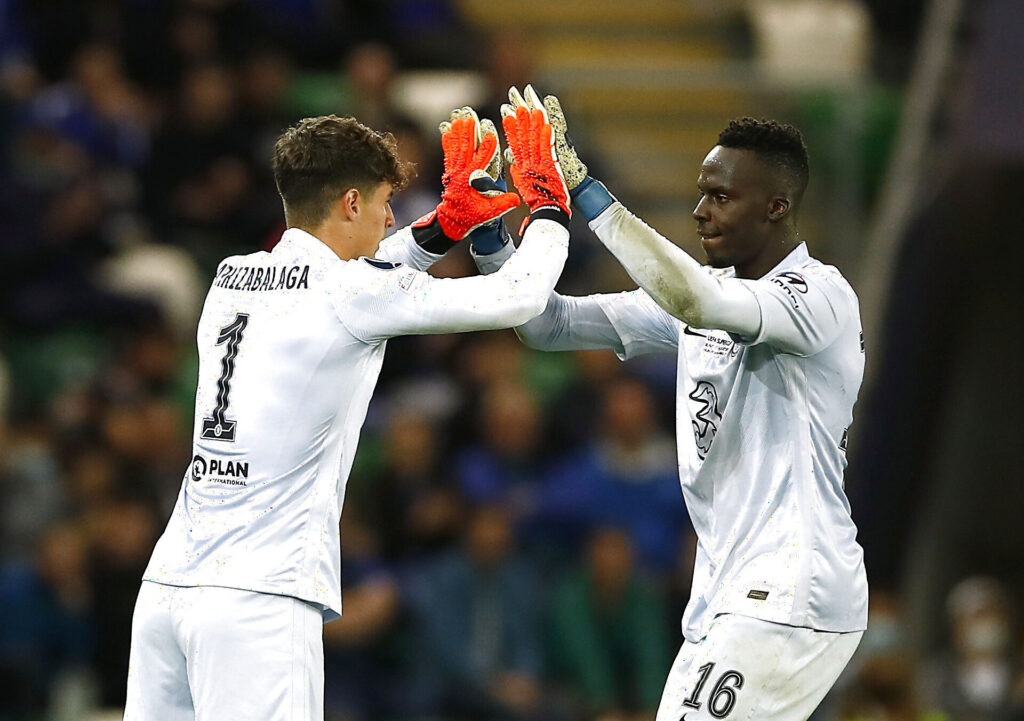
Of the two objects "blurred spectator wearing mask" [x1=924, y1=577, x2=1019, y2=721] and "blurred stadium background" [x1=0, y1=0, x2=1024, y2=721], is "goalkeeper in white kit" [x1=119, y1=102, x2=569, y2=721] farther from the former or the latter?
"blurred spectator wearing mask" [x1=924, y1=577, x2=1019, y2=721]

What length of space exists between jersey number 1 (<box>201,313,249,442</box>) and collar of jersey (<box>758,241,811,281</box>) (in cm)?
161

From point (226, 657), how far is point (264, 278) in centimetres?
113

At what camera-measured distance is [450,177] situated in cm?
559

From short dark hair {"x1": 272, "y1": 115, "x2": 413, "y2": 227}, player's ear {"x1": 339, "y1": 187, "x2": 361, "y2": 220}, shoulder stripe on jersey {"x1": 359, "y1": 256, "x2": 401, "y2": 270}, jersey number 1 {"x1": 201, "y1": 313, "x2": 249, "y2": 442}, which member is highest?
short dark hair {"x1": 272, "y1": 115, "x2": 413, "y2": 227}

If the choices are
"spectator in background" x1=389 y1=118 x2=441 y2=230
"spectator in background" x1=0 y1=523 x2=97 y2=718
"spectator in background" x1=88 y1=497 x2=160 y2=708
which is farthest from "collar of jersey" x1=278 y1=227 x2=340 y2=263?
"spectator in background" x1=389 y1=118 x2=441 y2=230

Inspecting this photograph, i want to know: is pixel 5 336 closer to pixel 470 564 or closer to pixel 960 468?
pixel 470 564

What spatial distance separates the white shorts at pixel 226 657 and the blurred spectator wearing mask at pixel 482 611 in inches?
178

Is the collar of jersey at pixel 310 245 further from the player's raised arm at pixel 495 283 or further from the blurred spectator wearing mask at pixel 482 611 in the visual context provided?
the blurred spectator wearing mask at pixel 482 611

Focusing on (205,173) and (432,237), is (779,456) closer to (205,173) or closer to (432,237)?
(432,237)

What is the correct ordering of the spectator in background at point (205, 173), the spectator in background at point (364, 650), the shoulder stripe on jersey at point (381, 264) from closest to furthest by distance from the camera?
the shoulder stripe on jersey at point (381, 264) < the spectator in background at point (364, 650) < the spectator in background at point (205, 173)

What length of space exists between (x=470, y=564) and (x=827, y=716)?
7.15 ft

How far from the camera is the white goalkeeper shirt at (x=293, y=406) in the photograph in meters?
4.78

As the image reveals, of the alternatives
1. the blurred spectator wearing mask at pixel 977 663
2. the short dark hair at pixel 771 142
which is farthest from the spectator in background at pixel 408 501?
the short dark hair at pixel 771 142

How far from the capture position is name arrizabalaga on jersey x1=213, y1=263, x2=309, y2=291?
493cm
